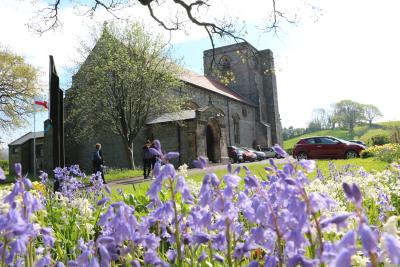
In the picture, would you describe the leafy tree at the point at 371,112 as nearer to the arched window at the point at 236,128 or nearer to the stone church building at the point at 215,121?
the stone church building at the point at 215,121

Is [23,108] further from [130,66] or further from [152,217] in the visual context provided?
[152,217]

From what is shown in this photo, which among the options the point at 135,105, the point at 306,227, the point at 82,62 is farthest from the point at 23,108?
the point at 306,227

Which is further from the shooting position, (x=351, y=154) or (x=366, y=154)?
(x=351, y=154)

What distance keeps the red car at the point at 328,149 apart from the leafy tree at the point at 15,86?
1035 inches

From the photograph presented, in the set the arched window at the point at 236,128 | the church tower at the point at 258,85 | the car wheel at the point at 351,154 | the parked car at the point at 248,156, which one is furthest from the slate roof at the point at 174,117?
the church tower at the point at 258,85

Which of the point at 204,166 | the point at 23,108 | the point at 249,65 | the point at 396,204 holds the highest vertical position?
the point at 249,65

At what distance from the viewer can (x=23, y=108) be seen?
36.8 metres

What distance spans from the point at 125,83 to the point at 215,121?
7.80 meters

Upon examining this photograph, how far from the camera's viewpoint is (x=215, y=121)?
3014 centimetres

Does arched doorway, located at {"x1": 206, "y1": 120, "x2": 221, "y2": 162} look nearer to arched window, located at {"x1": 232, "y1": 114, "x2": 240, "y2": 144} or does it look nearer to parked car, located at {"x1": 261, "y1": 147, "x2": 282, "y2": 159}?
arched window, located at {"x1": 232, "y1": 114, "x2": 240, "y2": 144}

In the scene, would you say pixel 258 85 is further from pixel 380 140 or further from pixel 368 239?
pixel 368 239

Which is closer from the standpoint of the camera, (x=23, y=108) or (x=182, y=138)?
(x=182, y=138)

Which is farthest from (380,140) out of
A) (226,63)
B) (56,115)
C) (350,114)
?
(350,114)

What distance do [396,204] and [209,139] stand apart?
92.0ft
